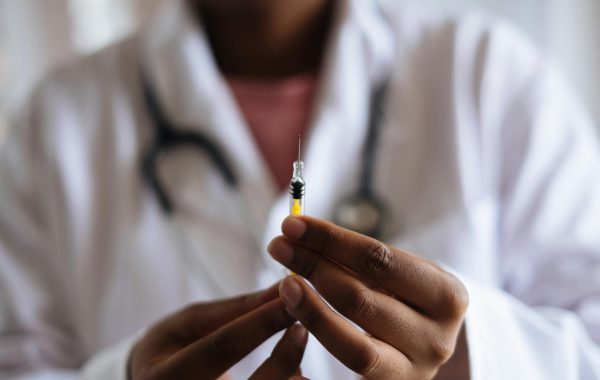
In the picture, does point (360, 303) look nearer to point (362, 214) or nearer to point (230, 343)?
point (230, 343)

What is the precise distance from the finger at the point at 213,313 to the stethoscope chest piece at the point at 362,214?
0.24 meters

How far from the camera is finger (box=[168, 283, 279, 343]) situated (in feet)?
1.18

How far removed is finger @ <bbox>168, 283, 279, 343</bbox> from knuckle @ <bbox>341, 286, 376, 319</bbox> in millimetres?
64

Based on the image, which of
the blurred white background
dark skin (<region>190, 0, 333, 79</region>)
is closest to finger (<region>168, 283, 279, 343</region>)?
dark skin (<region>190, 0, 333, 79</region>)

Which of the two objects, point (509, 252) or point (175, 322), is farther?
point (509, 252)

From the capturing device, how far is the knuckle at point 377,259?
11.9 inches

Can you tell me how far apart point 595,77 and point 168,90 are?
706 millimetres

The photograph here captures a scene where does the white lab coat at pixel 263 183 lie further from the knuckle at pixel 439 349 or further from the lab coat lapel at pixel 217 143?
the knuckle at pixel 439 349

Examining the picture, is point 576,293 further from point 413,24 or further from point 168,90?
point 168,90

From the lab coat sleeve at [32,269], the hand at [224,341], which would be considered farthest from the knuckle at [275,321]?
the lab coat sleeve at [32,269]

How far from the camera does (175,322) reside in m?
0.39

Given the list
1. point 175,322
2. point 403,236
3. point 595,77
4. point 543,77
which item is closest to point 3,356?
point 175,322

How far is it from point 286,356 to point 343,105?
1.21ft

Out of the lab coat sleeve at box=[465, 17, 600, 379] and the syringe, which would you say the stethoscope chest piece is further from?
the syringe
